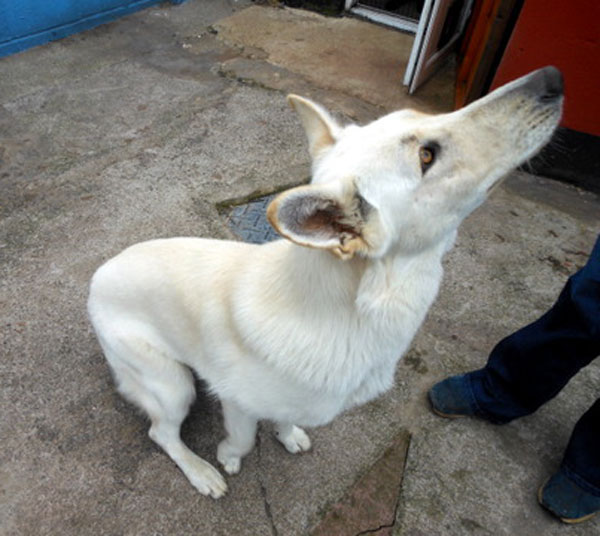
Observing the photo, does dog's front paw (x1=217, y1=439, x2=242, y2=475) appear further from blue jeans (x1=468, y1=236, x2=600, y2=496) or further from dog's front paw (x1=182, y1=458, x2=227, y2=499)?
blue jeans (x1=468, y1=236, x2=600, y2=496)

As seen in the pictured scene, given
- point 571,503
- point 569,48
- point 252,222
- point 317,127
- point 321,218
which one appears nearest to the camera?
point 321,218

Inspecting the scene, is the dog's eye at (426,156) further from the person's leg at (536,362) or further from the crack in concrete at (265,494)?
the crack in concrete at (265,494)

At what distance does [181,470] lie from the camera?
2.25 m

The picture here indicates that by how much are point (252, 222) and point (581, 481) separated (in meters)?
2.54

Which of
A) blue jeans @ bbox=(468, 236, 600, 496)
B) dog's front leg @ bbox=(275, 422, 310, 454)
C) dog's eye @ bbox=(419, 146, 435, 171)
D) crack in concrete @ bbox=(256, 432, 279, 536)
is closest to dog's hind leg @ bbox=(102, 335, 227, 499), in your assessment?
crack in concrete @ bbox=(256, 432, 279, 536)

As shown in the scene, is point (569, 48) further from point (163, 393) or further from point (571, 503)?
point (163, 393)

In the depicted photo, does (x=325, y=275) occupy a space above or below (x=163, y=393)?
above

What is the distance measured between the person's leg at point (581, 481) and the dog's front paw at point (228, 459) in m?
1.53

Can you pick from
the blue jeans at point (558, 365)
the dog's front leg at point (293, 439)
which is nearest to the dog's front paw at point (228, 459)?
the dog's front leg at point (293, 439)

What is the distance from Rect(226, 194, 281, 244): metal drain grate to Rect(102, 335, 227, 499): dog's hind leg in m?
1.38

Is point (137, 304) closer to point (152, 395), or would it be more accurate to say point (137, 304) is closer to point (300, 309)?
point (152, 395)

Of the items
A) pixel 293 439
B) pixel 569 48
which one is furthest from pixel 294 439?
pixel 569 48

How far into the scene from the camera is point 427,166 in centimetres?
151

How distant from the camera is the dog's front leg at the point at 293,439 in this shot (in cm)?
229
